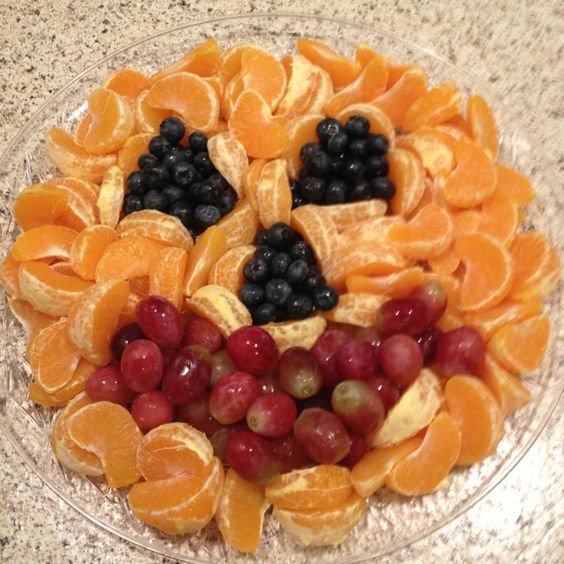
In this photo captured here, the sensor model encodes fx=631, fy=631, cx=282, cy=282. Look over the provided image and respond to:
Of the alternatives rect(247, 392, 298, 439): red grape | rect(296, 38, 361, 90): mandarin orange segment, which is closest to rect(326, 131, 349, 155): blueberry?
rect(296, 38, 361, 90): mandarin orange segment

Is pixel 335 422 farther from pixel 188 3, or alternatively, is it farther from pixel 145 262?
pixel 188 3

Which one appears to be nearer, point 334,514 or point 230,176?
point 334,514

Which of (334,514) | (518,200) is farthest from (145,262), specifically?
(518,200)

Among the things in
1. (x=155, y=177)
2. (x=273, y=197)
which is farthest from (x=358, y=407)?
(x=155, y=177)

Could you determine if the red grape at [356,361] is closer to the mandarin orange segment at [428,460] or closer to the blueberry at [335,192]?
the mandarin orange segment at [428,460]

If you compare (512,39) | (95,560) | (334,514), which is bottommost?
(95,560)

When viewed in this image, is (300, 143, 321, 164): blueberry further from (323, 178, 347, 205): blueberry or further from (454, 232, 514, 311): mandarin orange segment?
(454, 232, 514, 311): mandarin orange segment
